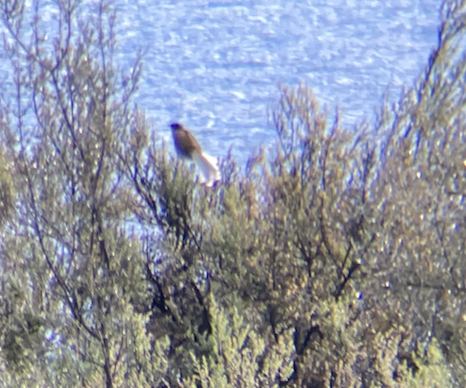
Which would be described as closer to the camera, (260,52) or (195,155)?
(195,155)

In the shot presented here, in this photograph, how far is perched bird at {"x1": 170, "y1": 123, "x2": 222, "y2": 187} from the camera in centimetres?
577

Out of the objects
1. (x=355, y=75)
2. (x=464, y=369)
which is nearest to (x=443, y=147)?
(x=464, y=369)

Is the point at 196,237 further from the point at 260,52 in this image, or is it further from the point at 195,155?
the point at 260,52

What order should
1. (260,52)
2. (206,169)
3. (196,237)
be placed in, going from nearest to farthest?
1. (196,237)
2. (206,169)
3. (260,52)

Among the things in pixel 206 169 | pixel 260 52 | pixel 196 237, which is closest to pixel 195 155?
pixel 206 169

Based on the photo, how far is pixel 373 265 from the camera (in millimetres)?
5184

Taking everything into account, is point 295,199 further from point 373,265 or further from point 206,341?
point 206,341

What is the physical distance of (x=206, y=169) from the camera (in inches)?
228

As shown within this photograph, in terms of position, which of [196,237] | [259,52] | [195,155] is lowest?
[196,237]

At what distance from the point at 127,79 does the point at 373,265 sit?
1965 millimetres

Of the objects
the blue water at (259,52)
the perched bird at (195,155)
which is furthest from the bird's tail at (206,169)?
the blue water at (259,52)

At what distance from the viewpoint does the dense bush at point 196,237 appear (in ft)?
15.8

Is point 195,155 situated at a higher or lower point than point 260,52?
higher

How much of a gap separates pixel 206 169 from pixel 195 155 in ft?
0.39
